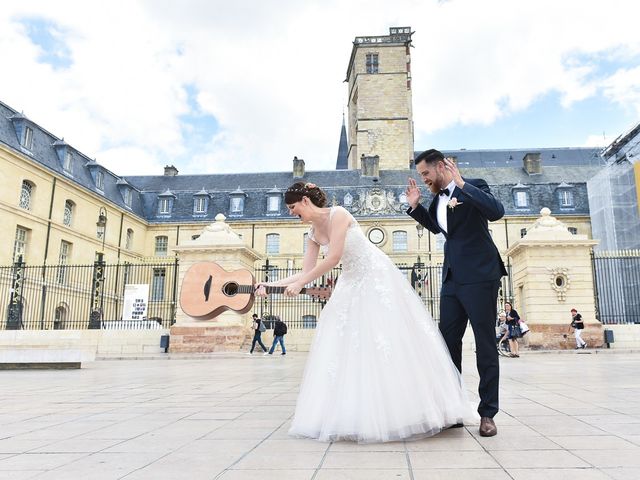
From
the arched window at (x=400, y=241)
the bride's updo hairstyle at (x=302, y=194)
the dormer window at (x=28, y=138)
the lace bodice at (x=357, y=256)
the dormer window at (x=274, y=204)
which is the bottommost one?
the lace bodice at (x=357, y=256)

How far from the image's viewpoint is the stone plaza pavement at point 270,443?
8.55ft

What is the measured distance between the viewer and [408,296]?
12.5 ft

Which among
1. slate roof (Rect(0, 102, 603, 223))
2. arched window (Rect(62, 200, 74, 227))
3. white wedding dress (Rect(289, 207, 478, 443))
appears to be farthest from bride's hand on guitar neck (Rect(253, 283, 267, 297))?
slate roof (Rect(0, 102, 603, 223))

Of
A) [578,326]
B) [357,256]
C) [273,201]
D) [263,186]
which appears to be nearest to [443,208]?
[357,256]

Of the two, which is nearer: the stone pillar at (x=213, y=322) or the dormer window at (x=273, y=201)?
the stone pillar at (x=213, y=322)

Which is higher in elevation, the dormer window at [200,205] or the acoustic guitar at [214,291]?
the dormer window at [200,205]

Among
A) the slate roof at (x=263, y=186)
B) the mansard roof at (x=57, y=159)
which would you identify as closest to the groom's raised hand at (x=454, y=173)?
the mansard roof at (x=57, y=159)

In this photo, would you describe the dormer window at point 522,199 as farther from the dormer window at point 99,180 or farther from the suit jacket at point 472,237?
the suit jacket at point 472,237

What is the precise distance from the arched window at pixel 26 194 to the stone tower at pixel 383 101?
2728 centimetres

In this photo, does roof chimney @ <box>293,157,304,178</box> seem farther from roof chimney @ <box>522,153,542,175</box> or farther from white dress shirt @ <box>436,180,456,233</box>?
white dress shirt @ <box>436,180,456,233</box>

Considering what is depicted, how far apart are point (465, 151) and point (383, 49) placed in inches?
742

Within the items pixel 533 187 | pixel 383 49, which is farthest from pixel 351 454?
pixel 383 49

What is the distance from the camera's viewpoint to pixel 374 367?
3426 millimetres

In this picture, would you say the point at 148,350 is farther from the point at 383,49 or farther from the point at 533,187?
the point at 383,49
